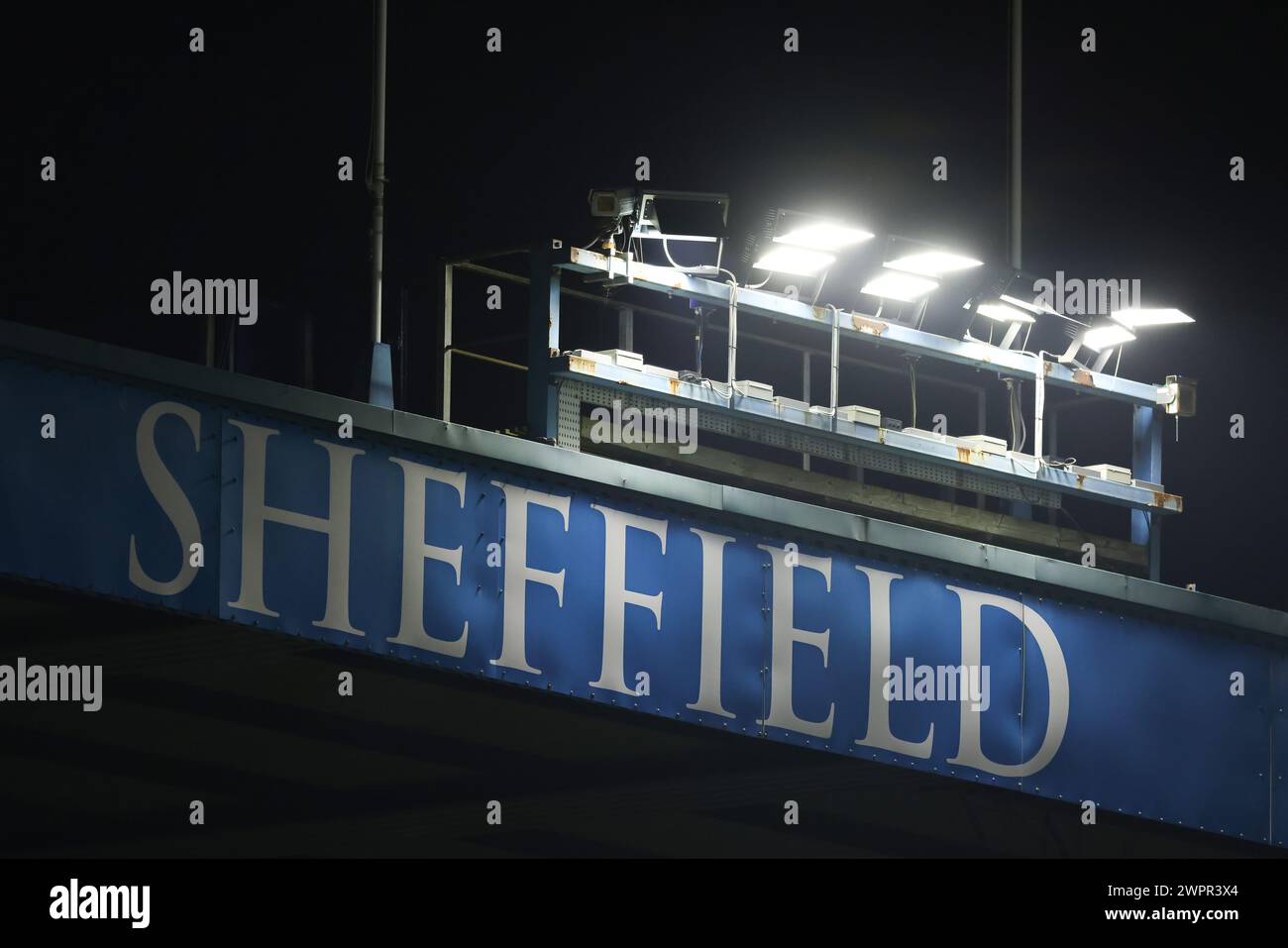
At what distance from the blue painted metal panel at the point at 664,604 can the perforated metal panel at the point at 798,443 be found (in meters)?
1.41

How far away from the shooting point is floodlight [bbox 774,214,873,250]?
47.5 ft

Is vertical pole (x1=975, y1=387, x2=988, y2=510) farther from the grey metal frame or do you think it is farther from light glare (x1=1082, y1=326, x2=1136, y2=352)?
the grey metal frame

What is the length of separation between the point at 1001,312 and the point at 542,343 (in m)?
4.90

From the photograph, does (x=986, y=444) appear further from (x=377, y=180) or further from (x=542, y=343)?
(x=377, y=180)

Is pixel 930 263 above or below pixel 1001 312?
above

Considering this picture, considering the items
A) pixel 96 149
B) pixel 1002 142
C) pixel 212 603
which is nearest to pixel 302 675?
pixel 212 603

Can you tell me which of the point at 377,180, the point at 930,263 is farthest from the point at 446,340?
the point at 930,263

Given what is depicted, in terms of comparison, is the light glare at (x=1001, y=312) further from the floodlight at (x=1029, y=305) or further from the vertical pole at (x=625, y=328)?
the vertical pole at (x=625, y=328)

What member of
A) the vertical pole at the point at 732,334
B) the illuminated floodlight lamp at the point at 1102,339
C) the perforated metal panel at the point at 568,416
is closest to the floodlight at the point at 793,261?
the vertical pole at the point at 732,334

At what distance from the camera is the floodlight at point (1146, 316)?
16.9 meters

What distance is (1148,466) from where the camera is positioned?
17328mm

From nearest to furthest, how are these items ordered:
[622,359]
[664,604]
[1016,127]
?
[664,604]
[622,359]
[1016,127]

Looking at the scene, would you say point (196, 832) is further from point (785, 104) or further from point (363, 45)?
point (785, 104)

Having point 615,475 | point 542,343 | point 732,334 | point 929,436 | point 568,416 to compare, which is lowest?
point 615,475
